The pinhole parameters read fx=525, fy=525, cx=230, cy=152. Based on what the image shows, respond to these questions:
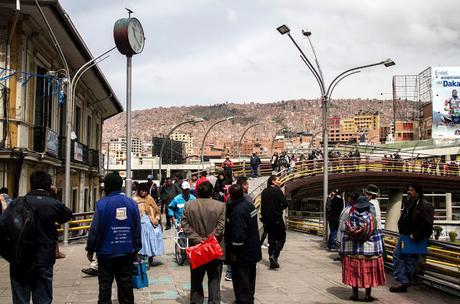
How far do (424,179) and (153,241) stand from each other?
37.3 m

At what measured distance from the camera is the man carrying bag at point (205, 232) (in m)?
6.52

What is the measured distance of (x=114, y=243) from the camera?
5879mm

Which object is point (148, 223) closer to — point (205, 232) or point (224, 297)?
point (224, 297)

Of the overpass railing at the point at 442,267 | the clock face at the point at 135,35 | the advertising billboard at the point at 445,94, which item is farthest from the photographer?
the advertising billboard at the point at 445,94

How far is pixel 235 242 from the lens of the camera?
21.6 feet

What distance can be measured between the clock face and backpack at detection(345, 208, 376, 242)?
182 inches

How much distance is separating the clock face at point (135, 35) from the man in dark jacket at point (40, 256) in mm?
3819

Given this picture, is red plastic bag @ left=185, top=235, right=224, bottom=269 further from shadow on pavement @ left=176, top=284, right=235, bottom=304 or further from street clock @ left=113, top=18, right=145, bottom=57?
street clock @ left=113, top=18, right=145, bottom=57

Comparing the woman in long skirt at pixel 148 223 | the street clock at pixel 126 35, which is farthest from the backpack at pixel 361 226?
the street clock at pixel 126 35

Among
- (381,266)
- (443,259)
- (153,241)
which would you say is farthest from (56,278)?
(443,259)

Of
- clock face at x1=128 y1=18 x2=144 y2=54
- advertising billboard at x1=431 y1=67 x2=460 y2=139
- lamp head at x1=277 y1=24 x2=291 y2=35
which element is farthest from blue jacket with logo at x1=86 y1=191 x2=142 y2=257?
advertising billboard at x1=431 y1=67 x2=460 y2=139

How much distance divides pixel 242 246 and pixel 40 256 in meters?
2.39

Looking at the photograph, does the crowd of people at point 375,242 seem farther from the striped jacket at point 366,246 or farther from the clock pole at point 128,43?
the clock pole at point 128,43

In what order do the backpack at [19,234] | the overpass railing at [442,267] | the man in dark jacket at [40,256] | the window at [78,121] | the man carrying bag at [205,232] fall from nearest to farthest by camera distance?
the backpack at [19,234], the man in dark jacket at [40,256], the man carrying bag at [205,232], the overpass railing at [442,267], the window at [78,121]
